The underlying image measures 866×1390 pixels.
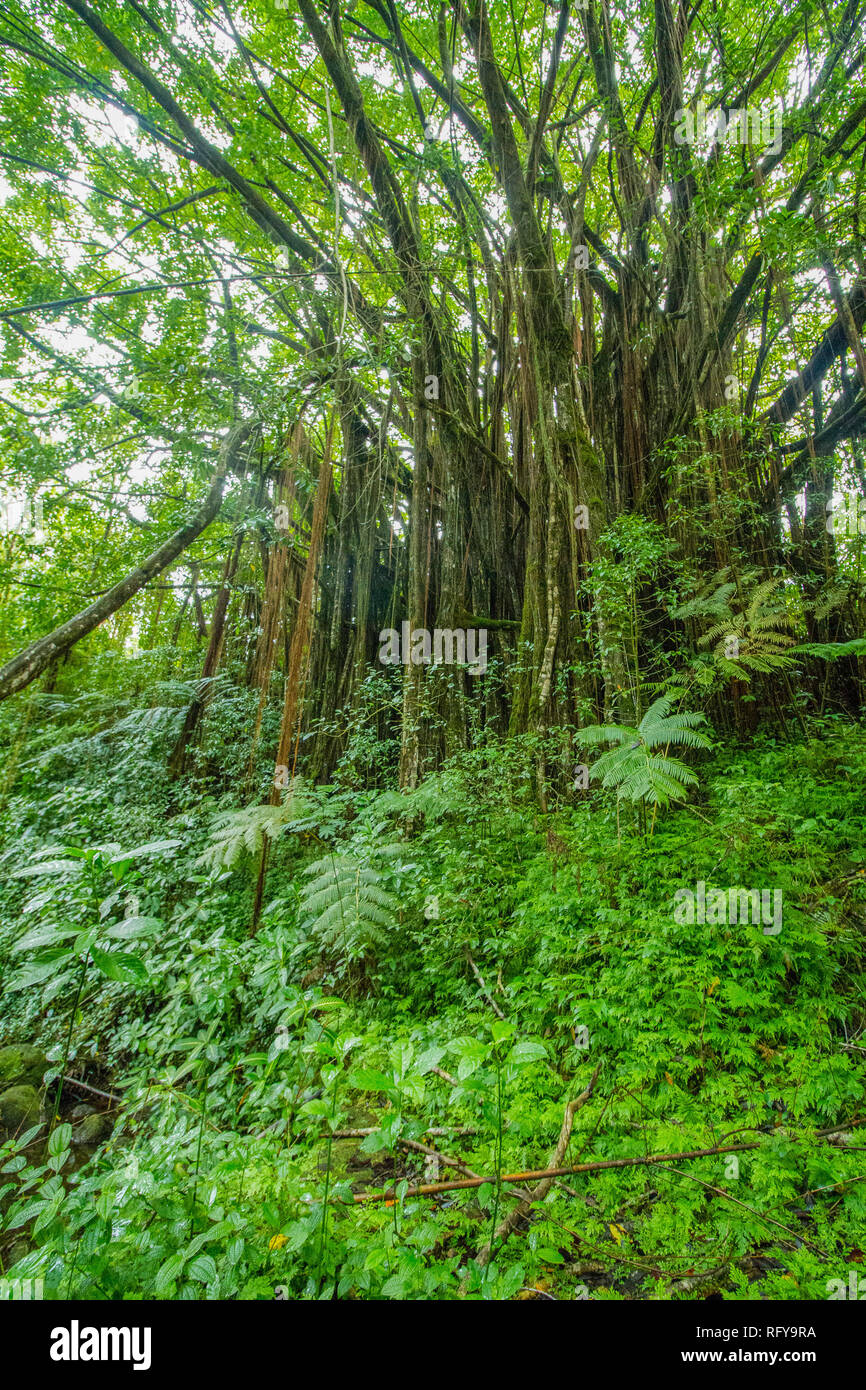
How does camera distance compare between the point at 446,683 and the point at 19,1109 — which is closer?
the point at 19,1109

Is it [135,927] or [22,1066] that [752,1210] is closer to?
[135,927]

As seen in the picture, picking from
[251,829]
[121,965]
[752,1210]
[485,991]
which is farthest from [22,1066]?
[752,1210]

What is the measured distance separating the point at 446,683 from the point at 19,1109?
3.47 m

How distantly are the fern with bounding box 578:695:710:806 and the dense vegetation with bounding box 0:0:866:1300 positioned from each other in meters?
0.03

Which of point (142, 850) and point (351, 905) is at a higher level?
point (142, 850)

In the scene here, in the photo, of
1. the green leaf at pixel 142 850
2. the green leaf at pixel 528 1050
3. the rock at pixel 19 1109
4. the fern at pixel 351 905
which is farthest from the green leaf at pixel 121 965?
the rock at pixel 19 1109

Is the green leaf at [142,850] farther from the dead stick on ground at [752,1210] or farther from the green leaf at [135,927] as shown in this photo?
the dead stick on ground at [752,1210]

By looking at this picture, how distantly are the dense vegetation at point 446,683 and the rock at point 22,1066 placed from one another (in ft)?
0.09

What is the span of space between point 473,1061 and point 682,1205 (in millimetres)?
780

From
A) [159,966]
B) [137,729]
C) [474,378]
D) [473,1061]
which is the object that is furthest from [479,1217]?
[474,378]

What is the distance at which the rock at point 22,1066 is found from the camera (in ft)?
9.55

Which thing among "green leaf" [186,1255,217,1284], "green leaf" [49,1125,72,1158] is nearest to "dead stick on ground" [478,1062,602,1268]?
"green leaf" [186,1255,217,1284]

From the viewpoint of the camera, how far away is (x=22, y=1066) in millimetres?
2979

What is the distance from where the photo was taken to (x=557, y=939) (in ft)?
7.05
